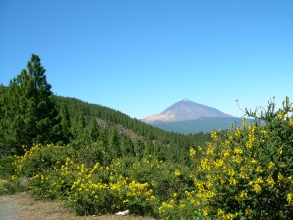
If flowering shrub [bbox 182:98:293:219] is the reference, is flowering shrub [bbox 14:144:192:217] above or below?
below

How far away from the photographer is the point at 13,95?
75.5 feet

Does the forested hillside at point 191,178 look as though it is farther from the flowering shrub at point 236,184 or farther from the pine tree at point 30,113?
the pine tree at point 30,113

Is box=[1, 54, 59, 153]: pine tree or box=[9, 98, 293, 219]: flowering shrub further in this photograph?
box=[1, 54, 59, 153]: pine tree

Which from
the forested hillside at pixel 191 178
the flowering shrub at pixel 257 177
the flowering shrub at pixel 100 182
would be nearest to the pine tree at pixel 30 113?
the forested hillside at pixel 191 178

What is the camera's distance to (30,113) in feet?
72.0

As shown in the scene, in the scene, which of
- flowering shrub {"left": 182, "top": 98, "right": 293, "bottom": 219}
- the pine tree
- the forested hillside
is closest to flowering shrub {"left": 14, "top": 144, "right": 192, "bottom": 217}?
the forested hillside

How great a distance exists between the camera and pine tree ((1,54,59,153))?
21.5 metres

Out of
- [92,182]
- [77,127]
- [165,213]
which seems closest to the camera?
[165,213]

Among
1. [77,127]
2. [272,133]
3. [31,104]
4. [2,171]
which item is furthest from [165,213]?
[77,127]

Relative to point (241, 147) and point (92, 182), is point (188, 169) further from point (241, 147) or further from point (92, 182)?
point (241, 147)

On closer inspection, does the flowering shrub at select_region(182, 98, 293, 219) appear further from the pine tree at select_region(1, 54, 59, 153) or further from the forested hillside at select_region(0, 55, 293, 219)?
the pine tree at select_region(1, 54, 59, 153)

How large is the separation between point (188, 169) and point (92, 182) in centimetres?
349

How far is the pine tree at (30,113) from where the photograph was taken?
21.5 metres

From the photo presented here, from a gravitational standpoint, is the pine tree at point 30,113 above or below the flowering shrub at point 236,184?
above
